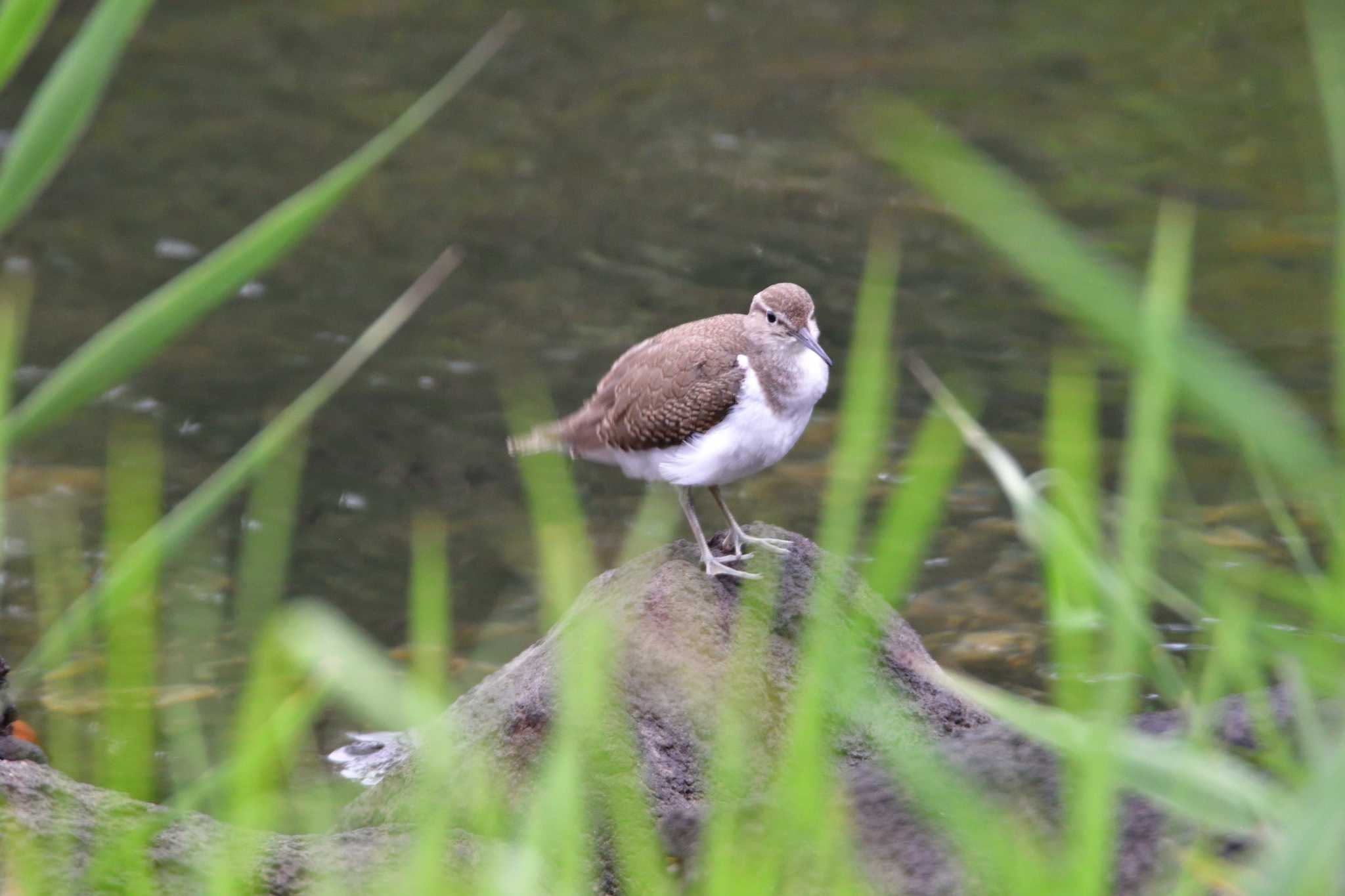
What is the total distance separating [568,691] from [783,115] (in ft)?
39.3

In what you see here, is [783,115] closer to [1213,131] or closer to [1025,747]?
[1213,131]

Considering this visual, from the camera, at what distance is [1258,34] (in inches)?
602

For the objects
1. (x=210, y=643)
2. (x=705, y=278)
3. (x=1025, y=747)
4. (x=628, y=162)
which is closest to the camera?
(x=1025, y=747)

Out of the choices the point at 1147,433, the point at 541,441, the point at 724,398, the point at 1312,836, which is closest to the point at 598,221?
the point at 541,441

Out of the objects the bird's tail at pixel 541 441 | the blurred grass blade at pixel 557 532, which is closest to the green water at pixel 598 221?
the bird's tail at pixel 541 441

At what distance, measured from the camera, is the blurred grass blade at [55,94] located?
2162 millimetres

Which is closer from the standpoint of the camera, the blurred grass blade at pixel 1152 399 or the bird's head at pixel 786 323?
the blurred grass blade at pixel 1152 399

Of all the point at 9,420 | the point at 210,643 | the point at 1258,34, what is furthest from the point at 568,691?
the point at 1258,34

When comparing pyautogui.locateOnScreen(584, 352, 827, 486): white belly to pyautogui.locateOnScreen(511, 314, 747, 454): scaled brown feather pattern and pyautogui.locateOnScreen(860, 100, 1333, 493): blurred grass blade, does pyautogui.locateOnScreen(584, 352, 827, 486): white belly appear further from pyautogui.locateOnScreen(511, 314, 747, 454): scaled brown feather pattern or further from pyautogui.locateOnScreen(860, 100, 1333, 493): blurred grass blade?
pyautogui.locateOnScreen(860, 100, 1333, 493): blurred grass blade

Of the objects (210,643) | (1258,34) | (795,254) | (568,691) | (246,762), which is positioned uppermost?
(568,691)

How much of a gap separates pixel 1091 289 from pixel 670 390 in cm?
376

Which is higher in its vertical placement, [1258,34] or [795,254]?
[1258,34]

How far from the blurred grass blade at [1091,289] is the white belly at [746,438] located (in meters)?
3.37

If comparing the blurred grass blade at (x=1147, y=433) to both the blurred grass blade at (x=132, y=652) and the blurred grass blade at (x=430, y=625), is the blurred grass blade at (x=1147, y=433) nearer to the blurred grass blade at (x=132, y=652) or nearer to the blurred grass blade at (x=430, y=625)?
the blurred grass blade at (x=430, y=625)
